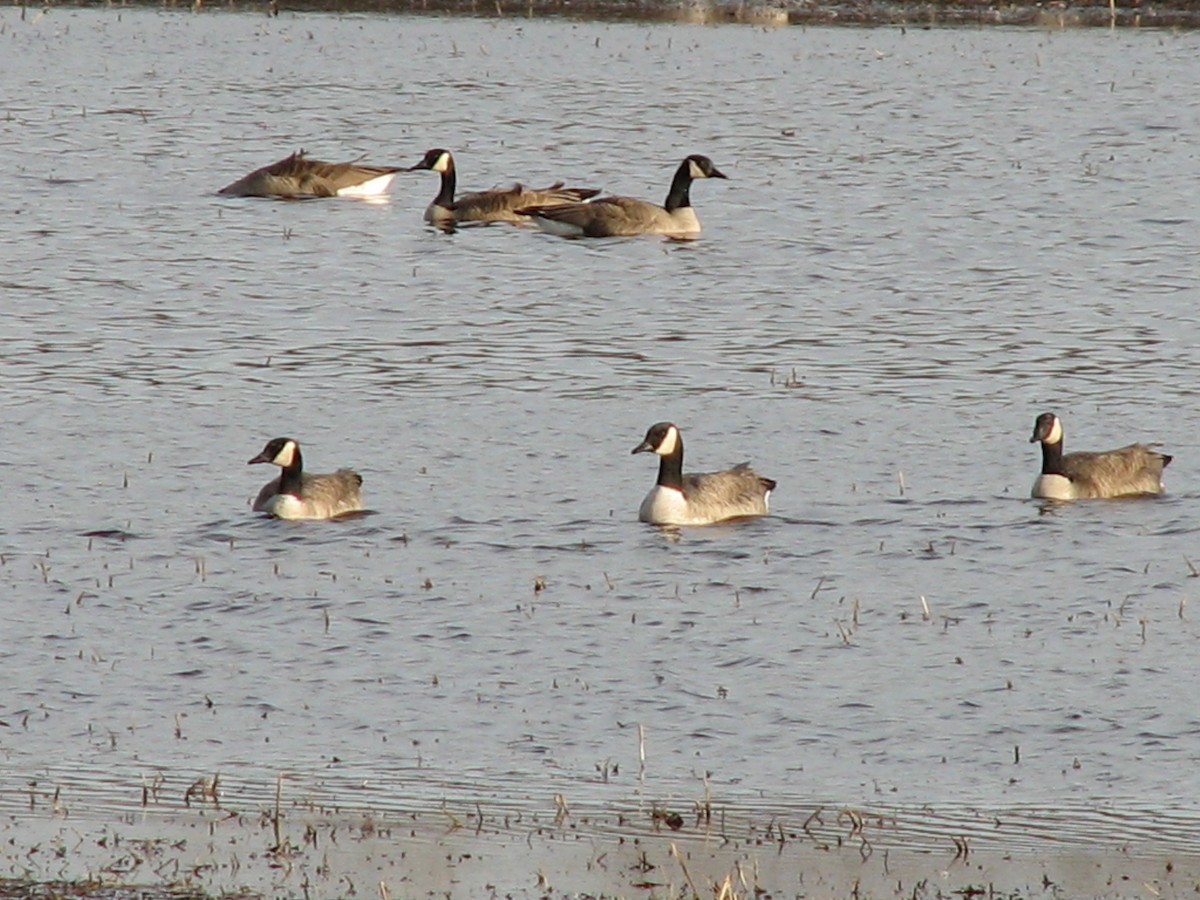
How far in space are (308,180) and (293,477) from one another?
597 inches

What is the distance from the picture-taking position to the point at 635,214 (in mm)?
26531

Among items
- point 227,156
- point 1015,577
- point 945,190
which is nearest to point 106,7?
point 227,156

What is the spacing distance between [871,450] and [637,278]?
27.5 feet

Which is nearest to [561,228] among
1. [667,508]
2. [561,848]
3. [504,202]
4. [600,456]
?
[504,202]

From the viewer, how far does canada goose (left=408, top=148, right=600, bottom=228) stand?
26.9 m

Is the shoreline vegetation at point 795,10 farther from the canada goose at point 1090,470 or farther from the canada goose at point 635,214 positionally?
the canada goose at point 1090,470

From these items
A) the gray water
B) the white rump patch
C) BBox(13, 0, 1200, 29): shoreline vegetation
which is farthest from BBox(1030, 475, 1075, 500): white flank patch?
BBox(13, 0, 1200, 29): shoreline vegetation

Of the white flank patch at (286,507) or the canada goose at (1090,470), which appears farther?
the canada goose at (1090,470)

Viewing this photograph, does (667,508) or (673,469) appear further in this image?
(673,469)

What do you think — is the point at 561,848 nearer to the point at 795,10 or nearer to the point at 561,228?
the point at 561,228

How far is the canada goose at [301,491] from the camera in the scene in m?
13.8

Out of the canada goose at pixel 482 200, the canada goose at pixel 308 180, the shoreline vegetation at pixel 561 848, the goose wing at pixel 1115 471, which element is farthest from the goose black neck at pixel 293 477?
the canada goose at pixel 308 180

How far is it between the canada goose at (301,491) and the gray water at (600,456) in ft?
0.53

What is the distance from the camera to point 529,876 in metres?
8.10
